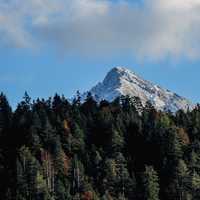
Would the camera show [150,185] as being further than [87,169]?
No

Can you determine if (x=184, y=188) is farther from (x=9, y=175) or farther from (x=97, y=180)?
(x=9, y=175)

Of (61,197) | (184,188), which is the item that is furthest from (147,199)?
(61,197)

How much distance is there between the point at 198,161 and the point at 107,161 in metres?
26.0

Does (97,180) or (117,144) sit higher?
(117,144)

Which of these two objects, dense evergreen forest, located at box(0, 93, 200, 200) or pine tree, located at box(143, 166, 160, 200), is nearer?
dense evergreen forest, located at box(0, 93, 200, 200)

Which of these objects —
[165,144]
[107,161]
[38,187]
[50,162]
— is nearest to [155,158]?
[165,144]

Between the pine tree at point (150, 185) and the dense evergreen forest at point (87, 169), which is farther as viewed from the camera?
the pine tree at point (150, 185)

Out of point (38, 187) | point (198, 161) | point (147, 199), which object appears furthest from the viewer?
point (198, 161)

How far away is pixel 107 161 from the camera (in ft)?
584

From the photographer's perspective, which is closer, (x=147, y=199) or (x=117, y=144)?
(x=147, y=199)

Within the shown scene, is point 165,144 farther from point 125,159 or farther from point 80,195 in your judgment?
point 80,195

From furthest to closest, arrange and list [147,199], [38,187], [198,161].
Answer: [198,161] < [147,199] < [38,187]

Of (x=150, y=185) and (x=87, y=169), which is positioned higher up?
(x=87, y=169)

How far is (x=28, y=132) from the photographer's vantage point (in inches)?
7633
